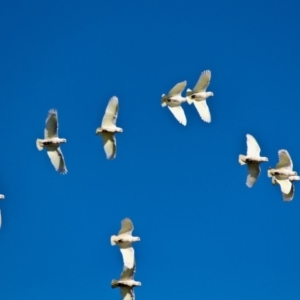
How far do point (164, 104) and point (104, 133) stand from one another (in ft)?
7.84

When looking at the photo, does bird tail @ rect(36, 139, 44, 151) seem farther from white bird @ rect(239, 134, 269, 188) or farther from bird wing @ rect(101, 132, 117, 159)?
white bird @ rect(239, 134, 269, 188)

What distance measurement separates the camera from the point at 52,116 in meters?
47.2

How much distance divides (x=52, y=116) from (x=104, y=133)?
2.19 metres

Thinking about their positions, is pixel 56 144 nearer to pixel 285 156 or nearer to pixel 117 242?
pixel 117 242

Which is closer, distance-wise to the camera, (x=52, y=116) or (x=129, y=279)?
(x=52, y=116)

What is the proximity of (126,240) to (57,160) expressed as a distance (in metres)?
4.05

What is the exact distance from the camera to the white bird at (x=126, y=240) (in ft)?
162

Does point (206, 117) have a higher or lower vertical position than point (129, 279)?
higher

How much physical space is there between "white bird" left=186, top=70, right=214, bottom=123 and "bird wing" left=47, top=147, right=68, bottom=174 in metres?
5.19

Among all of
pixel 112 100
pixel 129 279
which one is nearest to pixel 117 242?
pixel 129 279

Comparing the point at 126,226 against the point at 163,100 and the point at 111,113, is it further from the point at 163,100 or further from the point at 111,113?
the point at 163,100

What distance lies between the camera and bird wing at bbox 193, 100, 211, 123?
161ft

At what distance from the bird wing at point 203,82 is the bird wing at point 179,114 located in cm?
111

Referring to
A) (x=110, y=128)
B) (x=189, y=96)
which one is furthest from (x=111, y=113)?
(x=189, y=96)
